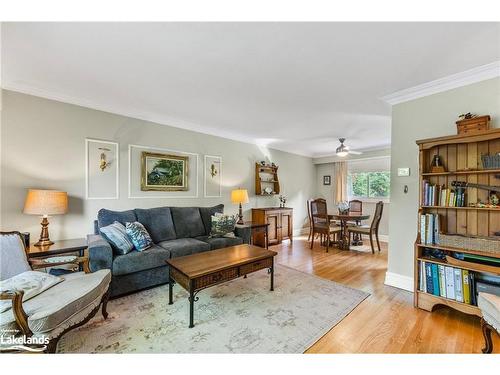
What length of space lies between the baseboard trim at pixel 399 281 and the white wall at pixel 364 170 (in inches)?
114

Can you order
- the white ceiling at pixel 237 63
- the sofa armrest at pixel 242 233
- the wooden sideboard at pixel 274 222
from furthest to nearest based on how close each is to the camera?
the wooden sideboard at pixel 274 222 → the sofa armrest at pixel 242 233 → the white ceiling at pixel 237 63

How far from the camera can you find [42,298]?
4.99 feet

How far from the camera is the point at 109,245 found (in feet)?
7.75

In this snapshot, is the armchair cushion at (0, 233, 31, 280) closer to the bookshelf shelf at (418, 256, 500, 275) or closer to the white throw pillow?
the white throw pillow

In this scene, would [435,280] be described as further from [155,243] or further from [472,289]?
[155,243]

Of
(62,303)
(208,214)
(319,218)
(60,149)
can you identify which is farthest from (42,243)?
(319,218)

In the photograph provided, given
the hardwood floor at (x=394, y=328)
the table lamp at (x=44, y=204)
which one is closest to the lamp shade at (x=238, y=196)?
the hardwood floor at (x=394, y=328)

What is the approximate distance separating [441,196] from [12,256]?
4.01 metres

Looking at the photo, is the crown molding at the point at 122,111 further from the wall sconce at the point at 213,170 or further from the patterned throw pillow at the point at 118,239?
the patterned throw pillow at the point at 118,239

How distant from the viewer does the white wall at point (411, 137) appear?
2.31m
